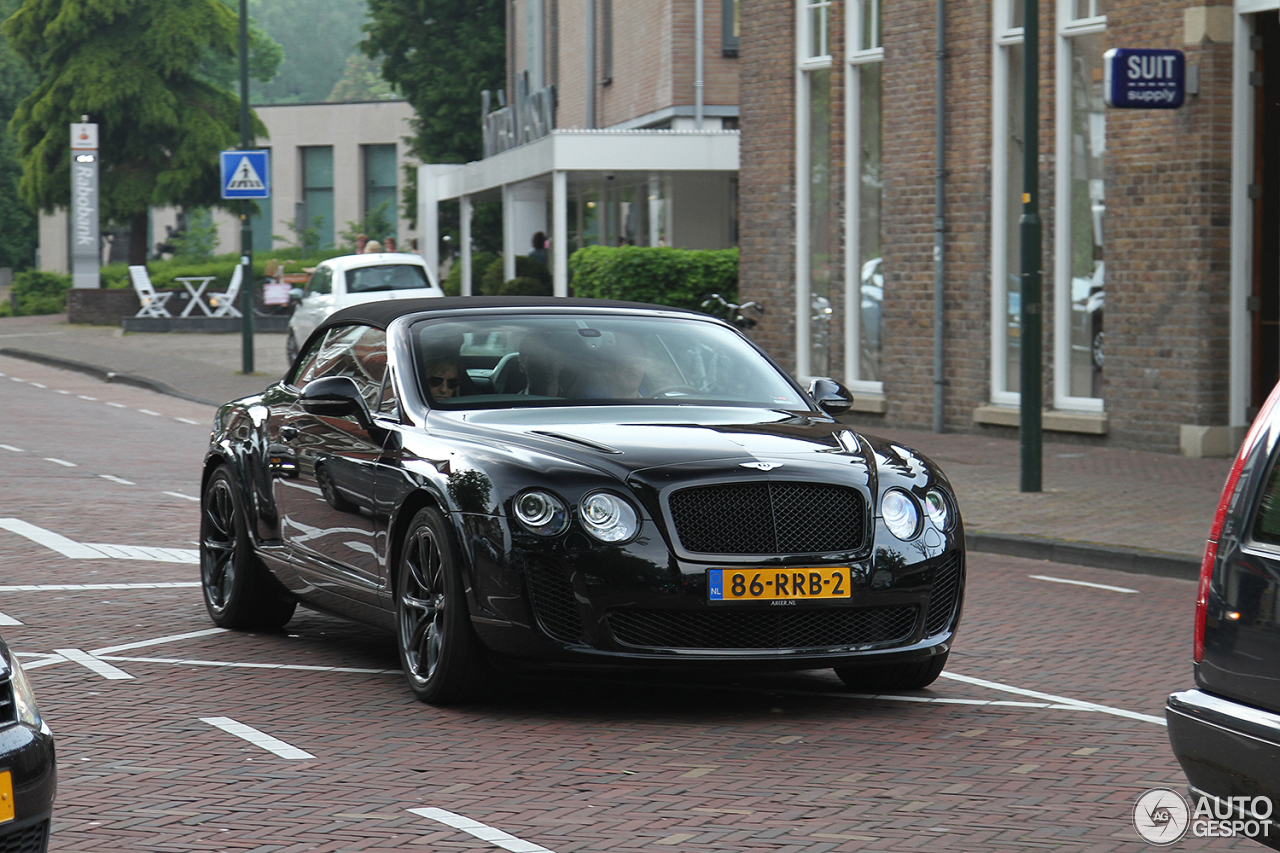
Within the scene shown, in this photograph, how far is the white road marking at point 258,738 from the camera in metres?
6.13

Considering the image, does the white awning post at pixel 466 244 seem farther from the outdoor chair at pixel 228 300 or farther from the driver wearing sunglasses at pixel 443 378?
the driver wearing sunglasses at pixel 443 378

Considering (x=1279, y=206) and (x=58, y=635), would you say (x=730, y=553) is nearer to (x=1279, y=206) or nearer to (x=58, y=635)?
(x=58, y=635)

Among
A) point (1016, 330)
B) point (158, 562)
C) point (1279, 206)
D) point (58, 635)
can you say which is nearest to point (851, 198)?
point (1016, 330)

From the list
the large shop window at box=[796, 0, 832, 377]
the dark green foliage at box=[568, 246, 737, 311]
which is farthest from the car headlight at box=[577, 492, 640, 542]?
the dark green foliage at box=[568, 246, 737, 311]

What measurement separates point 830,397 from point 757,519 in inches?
65.4

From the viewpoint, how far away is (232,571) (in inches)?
344

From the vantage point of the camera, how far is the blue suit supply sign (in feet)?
50.8

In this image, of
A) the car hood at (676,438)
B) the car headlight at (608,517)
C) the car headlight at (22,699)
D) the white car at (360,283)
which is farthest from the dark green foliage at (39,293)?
the car headlight at (22,699)

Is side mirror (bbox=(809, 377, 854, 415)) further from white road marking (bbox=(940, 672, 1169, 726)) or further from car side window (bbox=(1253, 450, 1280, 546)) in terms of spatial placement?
car side window (bbox=(1253, 450, 1280, 546))

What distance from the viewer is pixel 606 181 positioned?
32.9 m

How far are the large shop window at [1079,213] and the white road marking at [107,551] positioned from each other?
9.40 meters

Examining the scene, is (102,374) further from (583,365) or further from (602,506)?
(602,506)

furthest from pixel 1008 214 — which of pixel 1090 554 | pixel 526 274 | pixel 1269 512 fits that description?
pixel 526 274

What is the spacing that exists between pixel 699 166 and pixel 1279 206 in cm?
1365
